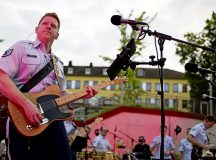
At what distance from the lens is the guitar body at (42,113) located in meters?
3.63

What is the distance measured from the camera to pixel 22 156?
3.63m

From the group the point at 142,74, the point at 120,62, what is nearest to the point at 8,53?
the point at 120,62

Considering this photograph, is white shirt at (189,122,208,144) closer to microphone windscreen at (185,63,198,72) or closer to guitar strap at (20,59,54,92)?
microphone windscreen at (185,63,198,72)

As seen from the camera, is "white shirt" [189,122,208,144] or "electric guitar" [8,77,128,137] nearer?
"electric guitar" [8,77,128,137]

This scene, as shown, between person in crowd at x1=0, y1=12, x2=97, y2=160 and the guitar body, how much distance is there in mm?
28

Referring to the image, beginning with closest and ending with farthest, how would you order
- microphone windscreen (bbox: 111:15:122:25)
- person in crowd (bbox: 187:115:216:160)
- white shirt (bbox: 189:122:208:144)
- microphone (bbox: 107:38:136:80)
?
microphone (bbox: 107:38:136:80) < microphone windscreen (bbox: 111:15:122:25) < person in crowd (bbox: 187:115:216:160) < white shirt (bbox: 189:122:208:144)

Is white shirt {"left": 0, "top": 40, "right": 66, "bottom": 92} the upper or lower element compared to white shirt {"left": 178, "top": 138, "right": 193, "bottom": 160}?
upper

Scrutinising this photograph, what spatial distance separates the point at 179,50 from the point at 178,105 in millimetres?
17414

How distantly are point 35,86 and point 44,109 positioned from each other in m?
0.25

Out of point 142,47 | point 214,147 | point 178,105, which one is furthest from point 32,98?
point 142,47

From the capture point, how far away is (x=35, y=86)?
393 cm

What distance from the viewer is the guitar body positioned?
11.9ft

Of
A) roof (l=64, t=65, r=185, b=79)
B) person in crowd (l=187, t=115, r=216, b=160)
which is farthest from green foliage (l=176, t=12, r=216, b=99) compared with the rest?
roof (l=64, t=65, r=185, b=79)

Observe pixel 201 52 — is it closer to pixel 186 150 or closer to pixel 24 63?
pixel 186 150
